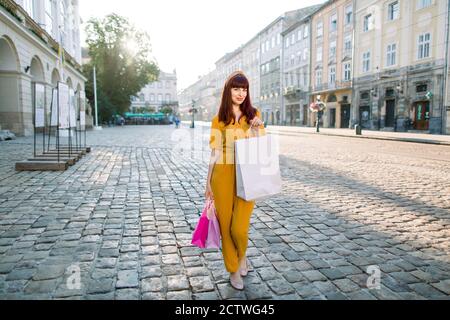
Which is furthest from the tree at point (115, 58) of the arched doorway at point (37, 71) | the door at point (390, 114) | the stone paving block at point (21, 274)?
the stone paving block at point (21, 274)

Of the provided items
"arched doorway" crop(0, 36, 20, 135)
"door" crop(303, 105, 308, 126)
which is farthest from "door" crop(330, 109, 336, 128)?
"arched doorway" crop(0, 36, 20, 135)

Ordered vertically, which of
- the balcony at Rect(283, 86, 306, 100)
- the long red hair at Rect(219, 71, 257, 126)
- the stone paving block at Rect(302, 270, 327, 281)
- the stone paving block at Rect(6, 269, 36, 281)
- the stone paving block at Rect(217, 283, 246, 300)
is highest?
the balcony at Rect(283, 86, 306, 100)

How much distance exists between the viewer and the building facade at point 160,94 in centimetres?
9654

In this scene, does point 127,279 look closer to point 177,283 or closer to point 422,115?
point 177,283

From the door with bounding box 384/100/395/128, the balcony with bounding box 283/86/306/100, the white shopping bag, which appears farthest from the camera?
the balcony with bounding box 283/86/306/100

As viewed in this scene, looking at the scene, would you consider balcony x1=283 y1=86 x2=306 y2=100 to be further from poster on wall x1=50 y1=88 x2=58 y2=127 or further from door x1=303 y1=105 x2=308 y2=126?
poster on wall x1=50 y1=88 x2=58 y2=127

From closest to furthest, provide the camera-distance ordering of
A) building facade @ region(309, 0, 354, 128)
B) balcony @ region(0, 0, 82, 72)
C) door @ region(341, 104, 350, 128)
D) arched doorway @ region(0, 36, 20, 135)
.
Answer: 1. balcony @ region(0, 0, 82, 72)
2. arched doorway @ region(0, 36, 20, 135)
3. building facade @ region(309, 0, 354, 128)
4. door @ region(341, 104, 350, 128)

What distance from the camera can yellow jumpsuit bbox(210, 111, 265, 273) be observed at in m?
2.61

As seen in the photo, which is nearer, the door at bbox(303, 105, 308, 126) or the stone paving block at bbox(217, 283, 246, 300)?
the stone paving block at bbox(217, 283, 246, 300)

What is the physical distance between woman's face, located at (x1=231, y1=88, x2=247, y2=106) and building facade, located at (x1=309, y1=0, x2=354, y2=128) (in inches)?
1383

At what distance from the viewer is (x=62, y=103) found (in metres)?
9.21

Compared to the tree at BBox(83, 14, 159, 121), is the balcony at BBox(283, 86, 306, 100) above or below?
below
